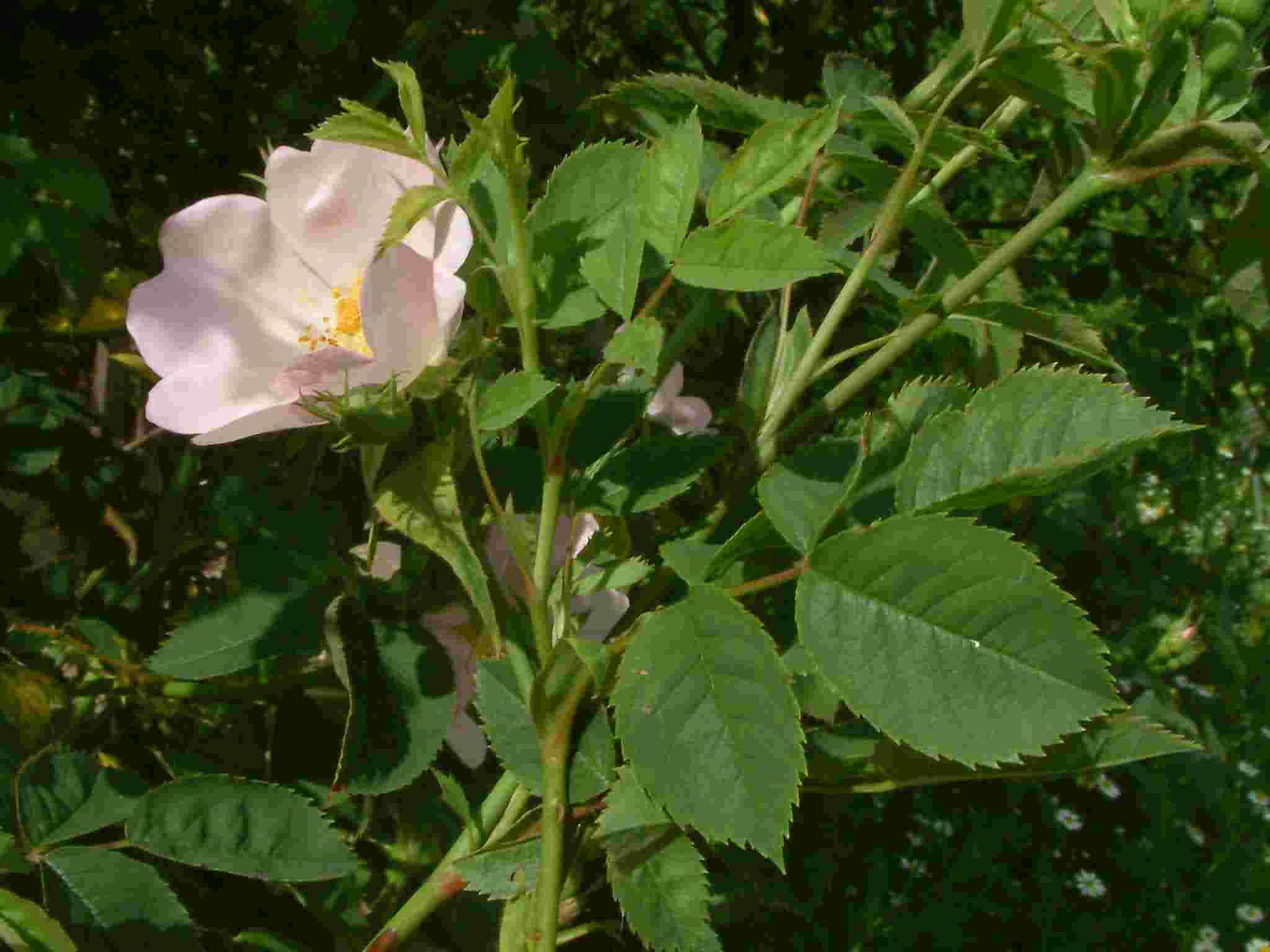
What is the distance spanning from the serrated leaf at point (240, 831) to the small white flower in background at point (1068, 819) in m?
1.85

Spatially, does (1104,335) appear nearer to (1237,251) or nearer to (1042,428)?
(1237,251)

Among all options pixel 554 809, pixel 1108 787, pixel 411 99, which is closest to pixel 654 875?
pixel 554 809

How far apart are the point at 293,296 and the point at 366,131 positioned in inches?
7.6

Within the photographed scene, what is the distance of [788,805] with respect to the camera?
472mm

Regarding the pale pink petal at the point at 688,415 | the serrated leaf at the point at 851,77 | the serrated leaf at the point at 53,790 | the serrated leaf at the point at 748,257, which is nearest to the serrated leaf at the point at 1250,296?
the serrated leaf at the point at 851,77

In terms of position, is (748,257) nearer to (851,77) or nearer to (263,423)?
(263,423)

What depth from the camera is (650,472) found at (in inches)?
24.0

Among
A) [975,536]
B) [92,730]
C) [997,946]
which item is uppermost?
[975,536]

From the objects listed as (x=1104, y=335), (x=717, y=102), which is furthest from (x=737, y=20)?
(x=717, y=102)

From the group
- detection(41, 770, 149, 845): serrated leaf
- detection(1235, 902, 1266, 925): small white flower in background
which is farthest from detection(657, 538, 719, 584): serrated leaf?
detection(1235, 902, 1266, 925): small white flower in background

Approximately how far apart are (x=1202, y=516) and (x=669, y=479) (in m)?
2.58

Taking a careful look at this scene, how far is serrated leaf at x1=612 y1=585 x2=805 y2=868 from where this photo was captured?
47 centimetres

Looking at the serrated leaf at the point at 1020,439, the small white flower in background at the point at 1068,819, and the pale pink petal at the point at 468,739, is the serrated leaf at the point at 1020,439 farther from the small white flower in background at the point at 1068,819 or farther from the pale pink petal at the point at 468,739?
the small white flower in background at the point at 1068,819

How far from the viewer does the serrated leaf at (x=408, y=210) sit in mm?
524
